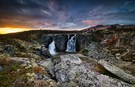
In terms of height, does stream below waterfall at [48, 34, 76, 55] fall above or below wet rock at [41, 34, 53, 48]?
below

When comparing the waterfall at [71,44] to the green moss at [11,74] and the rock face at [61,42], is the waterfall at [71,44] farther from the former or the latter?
the green moss at [11,74]

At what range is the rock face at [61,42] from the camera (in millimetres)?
63569

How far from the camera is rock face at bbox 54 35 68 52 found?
6357 centimetres

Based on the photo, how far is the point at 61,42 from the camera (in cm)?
6444

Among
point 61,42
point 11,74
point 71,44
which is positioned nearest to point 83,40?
point 71,44

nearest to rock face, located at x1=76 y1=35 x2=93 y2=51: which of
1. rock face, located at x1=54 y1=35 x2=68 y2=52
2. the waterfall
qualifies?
the waterfall

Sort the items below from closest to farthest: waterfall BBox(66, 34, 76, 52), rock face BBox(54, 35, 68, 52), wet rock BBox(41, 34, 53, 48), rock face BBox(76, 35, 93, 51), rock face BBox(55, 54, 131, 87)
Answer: rock face BBox(55, 54, 131, 87)
rock face BBox(76, 35, 93, 51)
waterfall BBox(66, 34, 76, 52)
rock face BBox(54, 35, 68, 52)
wet rock BBox(41, 34, 53, 48)

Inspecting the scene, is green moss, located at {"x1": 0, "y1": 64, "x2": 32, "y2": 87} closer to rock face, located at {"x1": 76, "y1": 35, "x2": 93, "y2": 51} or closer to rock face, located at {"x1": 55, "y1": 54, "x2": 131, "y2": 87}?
rock face, located at {"x1": 55, "y1": 54, "x2": 131, "y2": 87}

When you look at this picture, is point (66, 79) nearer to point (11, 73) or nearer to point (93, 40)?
point (11, 73)

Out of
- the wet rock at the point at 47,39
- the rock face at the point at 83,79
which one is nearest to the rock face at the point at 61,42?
the wet rock at the point at 47,39

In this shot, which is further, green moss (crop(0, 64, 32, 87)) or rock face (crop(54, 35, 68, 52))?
rock face (crop(54, 35, 68, 52))

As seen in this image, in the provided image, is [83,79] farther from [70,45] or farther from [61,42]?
[61,42]

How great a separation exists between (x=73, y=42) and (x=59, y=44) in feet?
21.2

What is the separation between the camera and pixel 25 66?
771 inches
